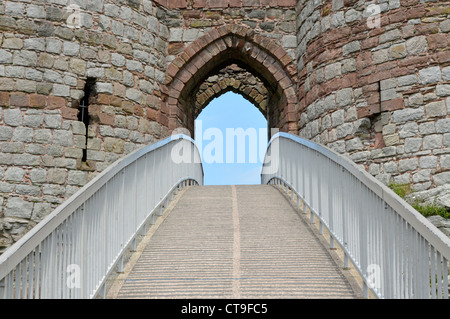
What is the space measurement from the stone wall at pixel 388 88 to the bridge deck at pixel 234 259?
278 cm

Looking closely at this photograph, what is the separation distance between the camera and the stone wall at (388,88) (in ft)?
29.6

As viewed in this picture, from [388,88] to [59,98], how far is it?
5.94 m

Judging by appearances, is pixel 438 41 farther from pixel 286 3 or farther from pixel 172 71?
pixel 172 71

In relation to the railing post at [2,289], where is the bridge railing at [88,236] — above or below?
above

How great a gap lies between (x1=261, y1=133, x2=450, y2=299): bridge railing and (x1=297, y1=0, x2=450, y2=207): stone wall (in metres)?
2.85

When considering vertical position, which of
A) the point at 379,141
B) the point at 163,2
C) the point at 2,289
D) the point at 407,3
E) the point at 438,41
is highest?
the point at 163,2

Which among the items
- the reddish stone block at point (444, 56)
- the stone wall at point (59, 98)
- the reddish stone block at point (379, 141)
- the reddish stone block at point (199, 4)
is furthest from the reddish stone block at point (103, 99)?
the reddish stone block at point (444, 56)

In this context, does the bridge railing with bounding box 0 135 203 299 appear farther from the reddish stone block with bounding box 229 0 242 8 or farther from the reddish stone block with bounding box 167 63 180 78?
the reddish stone block with bounding box 229 0 242 8

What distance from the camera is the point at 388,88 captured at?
9.64m

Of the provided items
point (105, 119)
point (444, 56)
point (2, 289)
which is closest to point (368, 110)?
point (444, 56)

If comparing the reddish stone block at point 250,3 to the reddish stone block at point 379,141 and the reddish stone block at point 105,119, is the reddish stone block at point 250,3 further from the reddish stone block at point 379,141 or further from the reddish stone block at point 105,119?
the reddish stone block at point 379,141

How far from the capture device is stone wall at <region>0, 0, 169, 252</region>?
31.7 ft

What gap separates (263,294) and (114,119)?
7219 mm

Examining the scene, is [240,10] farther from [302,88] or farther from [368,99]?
[368,99]
